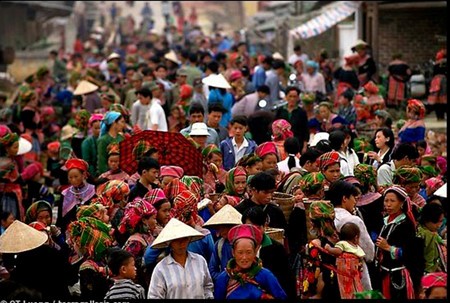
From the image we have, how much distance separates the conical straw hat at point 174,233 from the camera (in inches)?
371

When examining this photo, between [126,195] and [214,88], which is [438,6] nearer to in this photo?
[214,88]

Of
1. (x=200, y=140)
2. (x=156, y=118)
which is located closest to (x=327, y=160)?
(x=200, y=140)

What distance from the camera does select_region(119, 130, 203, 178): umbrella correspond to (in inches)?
530

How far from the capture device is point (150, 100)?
59.0 ft

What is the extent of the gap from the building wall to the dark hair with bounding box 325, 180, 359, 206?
56.7 feet

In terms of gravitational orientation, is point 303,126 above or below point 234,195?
below

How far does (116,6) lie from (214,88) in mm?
46215

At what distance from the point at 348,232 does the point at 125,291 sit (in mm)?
1693

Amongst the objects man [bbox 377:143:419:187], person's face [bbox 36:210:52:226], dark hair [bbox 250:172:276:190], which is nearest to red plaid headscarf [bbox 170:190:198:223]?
dark hair [bbox 250:172:276:190]

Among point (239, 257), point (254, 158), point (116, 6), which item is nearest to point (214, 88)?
point (254, 158)

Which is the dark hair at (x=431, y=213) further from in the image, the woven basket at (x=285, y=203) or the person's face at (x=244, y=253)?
the person's face at (x=244, y=253)

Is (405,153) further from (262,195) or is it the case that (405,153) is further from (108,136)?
(108,136)

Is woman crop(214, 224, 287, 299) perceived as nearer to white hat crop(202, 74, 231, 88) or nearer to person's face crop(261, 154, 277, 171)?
person's face crop(261, 154, 277, 171)

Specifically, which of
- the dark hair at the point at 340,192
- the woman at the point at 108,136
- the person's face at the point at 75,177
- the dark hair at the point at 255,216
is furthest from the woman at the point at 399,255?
the woman at the point at 108,136
